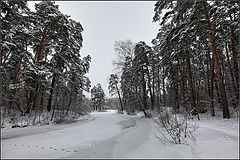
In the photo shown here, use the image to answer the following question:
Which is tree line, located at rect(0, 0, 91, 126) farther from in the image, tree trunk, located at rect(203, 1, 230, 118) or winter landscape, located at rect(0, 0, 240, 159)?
tree trunk, located at rect(203, 1, 230, 118)

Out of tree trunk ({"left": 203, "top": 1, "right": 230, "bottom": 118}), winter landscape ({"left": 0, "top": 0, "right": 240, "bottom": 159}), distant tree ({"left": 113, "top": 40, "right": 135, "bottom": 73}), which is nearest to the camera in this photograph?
winter landscape ({"left": 0, "top": 0, "right": 240, "bottom": 159})

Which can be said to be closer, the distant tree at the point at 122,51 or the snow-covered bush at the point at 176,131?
the snow-covered bush at the point at 176,131

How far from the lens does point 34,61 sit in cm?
831

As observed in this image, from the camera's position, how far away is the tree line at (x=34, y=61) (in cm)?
732

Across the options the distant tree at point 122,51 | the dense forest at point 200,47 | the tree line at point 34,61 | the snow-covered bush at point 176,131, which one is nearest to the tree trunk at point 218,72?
the dense forest at point 200,47

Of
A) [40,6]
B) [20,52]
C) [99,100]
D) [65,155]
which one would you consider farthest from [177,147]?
[99,100]

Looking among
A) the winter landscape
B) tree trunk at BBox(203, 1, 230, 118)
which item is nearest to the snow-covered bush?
the winter landscape

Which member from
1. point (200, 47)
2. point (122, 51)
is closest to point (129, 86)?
point (122, 51)

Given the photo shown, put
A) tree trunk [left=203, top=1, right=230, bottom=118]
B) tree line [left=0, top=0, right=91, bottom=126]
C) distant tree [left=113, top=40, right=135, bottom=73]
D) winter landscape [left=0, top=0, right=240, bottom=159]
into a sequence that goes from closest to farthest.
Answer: winter landscape [left=0, top=0, right=240, bottom=159] < tree trunk [left=203, top=1, right=230, bottom=118] < tree line [left=0, top=0, right=91, bottom=126] < distant tree [left=113, top=40, right=135, bottom=73]

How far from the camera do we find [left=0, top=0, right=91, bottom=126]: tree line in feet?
24.0

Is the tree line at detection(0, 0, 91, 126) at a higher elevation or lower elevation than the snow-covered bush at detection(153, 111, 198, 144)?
higher

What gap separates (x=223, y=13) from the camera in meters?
6.24

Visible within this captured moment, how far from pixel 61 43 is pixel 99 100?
3805 centimetres

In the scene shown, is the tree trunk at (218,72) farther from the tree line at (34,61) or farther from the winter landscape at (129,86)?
the tree line at (34,61)
